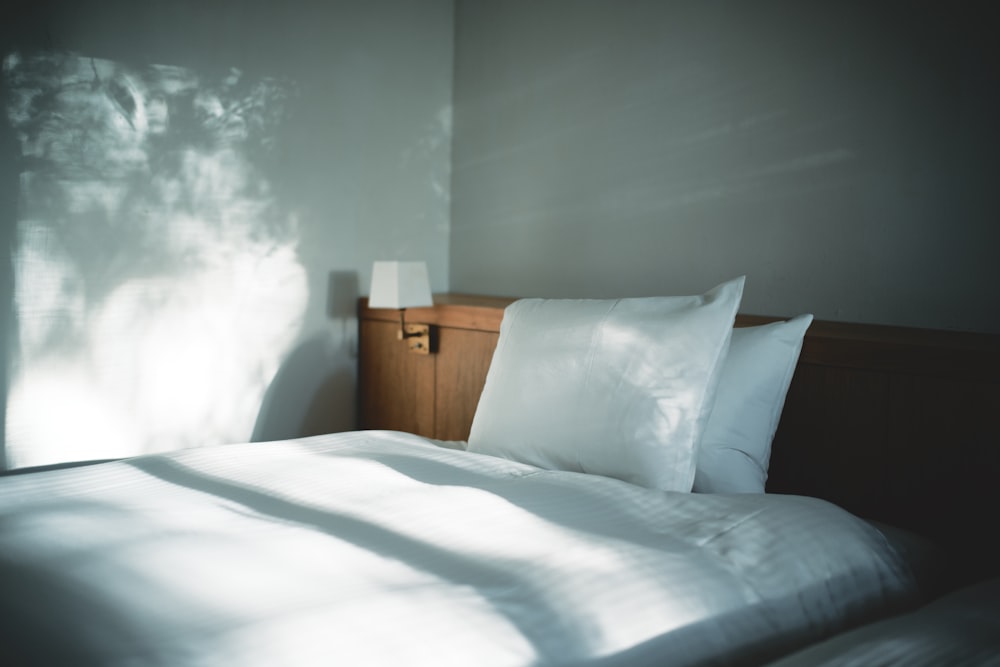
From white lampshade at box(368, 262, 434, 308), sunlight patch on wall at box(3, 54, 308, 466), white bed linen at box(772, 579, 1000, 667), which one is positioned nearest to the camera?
white bed linen at box(772, 579, 1000, 667)

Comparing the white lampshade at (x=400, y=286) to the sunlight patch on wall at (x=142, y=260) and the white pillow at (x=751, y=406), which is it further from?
the white pillow at (x=751, y=406)

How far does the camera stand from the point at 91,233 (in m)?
2.58

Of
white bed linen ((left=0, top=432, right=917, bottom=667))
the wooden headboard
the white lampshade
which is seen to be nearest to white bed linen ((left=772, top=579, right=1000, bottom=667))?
white bed linen ((left=0, top=432, right=917, bottom=667))

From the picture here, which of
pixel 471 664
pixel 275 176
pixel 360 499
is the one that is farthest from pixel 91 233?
pixel 471 664

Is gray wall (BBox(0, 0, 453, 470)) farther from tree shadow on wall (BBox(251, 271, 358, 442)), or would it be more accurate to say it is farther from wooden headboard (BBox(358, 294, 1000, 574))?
wooden headboard (BBox(358, 294, 1000, 574))

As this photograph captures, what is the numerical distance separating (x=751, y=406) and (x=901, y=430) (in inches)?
11.8

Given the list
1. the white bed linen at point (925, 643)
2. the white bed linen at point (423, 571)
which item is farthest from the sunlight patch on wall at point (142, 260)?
the white bed linen at point (925, 643)

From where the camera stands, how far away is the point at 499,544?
4.20 feet

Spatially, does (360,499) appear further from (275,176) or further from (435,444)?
(275,176)

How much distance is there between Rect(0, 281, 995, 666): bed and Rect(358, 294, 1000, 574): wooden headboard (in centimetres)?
4

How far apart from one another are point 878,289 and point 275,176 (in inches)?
78.4

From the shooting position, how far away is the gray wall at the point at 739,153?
1.94m

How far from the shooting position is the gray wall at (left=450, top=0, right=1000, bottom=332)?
6.37ft

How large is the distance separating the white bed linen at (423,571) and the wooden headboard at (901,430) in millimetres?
359
